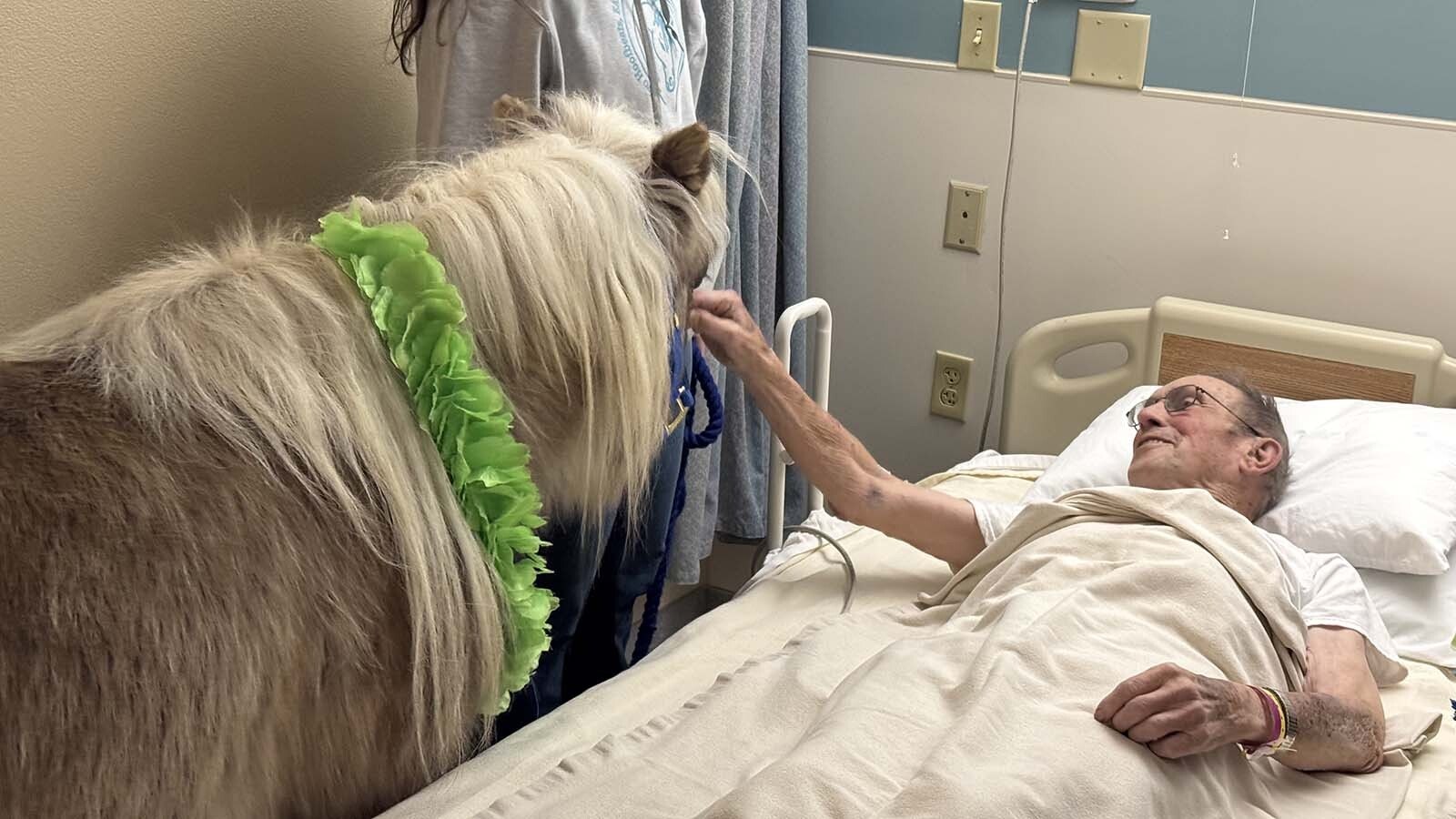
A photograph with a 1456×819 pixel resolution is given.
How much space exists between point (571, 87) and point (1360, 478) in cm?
128

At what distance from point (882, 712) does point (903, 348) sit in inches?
63.6

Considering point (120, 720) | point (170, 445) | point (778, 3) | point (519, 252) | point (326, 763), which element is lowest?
point (326, 763)

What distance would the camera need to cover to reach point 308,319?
39.6 inches

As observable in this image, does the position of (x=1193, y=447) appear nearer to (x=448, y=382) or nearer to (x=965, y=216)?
(x=965, y=216)

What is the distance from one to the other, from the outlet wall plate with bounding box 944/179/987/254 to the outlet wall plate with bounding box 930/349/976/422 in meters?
0.24

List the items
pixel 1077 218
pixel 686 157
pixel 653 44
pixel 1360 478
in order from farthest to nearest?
pixel 1077 218 → pixel 1360 478 → pixel 653 44 → pixel 686 157

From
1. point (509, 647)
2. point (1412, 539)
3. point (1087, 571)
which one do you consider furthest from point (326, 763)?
point (1412, 539)

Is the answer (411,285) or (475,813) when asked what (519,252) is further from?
(475,813)

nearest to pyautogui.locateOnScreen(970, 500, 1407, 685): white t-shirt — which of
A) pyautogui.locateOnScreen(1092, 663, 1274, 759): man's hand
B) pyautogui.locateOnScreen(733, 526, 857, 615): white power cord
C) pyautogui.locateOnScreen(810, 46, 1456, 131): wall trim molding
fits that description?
pyautogui.locateOnScreen(1092, 663, 1274, 759): man's hand

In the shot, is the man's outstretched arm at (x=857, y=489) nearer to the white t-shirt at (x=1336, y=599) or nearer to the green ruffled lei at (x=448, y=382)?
the white t-shirt at (x=1336, y=599)

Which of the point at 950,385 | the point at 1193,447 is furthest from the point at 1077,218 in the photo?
the point at 1193,447

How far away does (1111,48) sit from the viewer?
7.95 feet

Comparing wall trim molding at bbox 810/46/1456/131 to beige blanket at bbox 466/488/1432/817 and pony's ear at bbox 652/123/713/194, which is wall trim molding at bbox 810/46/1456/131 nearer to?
beige blanket at bbox 466/488/1432/817

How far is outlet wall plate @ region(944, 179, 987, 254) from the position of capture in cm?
Answer: 264
